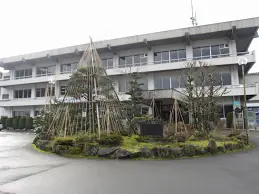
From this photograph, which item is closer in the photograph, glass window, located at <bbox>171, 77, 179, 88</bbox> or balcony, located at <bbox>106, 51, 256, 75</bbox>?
balcony, located at <bbox>106, 51, 256, 75</bbox>

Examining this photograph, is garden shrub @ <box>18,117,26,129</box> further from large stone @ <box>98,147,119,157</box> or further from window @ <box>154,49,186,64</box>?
large stone @ <box>98,147,119,157</box>

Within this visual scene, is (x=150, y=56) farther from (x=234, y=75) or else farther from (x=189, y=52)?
(x=234, y=75)

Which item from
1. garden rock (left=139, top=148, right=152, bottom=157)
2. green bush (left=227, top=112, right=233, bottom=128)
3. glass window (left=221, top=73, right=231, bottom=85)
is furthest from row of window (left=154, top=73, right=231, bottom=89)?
garden rock (left=139, top=148, right=152, bottom=157)

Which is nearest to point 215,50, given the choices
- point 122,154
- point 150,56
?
point 150,56

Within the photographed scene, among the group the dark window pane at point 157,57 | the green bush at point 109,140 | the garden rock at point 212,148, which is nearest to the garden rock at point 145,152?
the green bush at point 109,140

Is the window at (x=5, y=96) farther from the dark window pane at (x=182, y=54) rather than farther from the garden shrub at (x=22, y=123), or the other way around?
the dark window pane at (x=182, y=54)

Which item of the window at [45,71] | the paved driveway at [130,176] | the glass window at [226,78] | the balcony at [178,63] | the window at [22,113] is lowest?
the paved driveway at [130,176]

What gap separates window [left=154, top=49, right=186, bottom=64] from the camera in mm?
23438

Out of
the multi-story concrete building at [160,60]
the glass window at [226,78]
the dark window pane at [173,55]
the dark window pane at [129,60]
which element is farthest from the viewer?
the dark window pane at [129,60]

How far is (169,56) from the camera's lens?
2400cm

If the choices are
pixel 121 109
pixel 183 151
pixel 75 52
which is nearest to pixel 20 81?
pixel 75 52

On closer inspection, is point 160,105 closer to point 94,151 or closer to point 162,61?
point 162,61

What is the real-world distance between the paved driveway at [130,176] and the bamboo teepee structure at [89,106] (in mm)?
3110

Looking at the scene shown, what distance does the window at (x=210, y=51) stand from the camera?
71.0 feet
